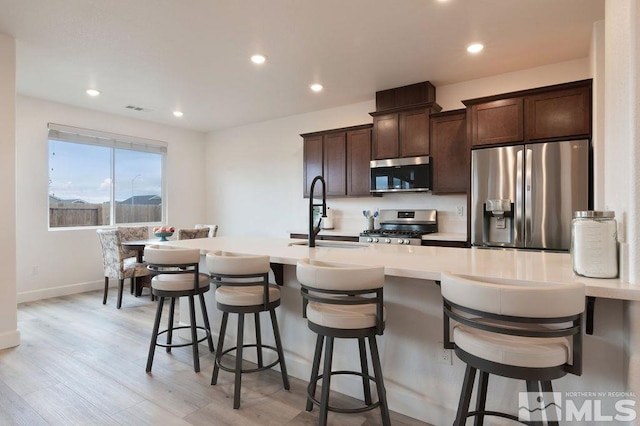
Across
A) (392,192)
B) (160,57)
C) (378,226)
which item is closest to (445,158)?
(392,192)

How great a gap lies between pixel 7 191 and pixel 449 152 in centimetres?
435

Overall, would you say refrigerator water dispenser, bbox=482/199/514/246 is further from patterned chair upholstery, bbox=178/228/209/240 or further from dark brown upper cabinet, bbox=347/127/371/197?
patterned chair upholstery, bbox=178/228/209/240

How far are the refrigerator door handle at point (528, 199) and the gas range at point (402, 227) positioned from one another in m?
1.06

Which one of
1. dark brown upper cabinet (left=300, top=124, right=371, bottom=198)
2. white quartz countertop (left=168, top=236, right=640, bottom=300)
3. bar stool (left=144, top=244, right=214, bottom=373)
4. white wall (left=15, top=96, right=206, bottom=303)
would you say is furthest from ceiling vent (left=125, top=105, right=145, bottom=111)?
white quartz countertop (left=168, top=236, right=640, bottom=300)

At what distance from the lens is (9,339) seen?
2973mm

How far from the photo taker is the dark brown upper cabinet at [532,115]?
3.03 m

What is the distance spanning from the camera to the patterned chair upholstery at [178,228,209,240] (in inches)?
182

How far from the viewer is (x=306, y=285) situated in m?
1.69

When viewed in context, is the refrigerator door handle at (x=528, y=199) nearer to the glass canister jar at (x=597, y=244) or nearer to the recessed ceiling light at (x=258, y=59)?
the glass canister jar at (x=597, y=244)

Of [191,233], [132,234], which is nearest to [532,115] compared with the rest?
[191,233]

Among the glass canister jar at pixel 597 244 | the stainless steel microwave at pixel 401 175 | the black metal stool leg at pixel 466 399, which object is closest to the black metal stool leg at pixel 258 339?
the black metal stool leg at pixel 466 399

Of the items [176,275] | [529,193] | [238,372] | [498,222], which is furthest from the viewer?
[498,222]

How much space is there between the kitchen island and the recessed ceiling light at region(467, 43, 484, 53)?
2017 mm

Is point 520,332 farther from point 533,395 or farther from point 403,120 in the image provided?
point 403,120
